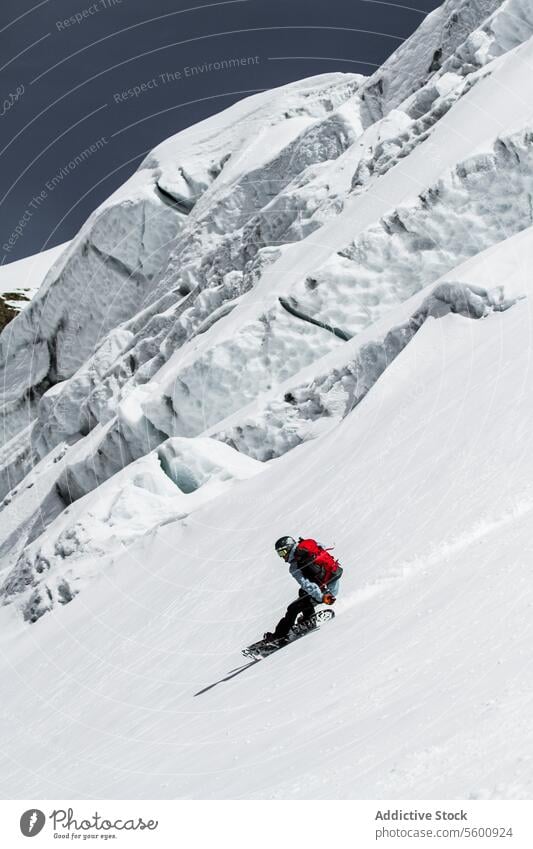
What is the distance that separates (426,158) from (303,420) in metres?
9.03

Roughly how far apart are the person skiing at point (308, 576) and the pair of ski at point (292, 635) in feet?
0.15

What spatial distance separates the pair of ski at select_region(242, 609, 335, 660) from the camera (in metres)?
11.2

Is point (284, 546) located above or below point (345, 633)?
above

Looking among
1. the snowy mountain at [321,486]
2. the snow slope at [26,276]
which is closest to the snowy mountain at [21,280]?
the snow slope at [26,276]

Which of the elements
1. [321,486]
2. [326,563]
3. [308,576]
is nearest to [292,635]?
[308,576]

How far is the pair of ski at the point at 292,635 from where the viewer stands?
11.2 meters

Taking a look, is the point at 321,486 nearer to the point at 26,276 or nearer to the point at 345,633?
the point at 345,633

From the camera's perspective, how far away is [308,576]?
36.6 ft

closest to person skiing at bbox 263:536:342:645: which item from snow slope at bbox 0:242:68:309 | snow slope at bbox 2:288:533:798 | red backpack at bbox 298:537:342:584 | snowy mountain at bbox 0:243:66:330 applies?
red backpack at bbox 298:537:342:584

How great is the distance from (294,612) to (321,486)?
5.19 m

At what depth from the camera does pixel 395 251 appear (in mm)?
23797

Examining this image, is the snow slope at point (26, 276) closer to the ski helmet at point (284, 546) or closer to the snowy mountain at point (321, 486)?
the snowy mountain at point (321, 486)
